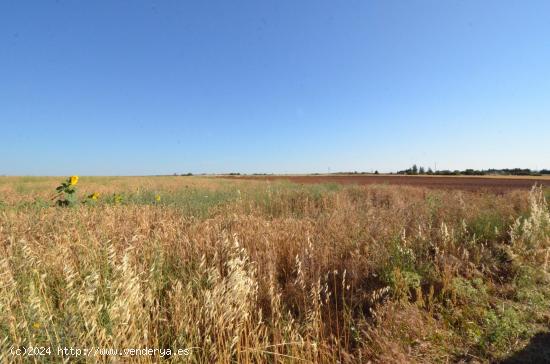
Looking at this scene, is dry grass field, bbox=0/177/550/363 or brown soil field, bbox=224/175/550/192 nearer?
dry grass field, bbox=0/177/550/363

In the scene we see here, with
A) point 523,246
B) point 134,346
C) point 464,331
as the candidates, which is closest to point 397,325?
point 464,331

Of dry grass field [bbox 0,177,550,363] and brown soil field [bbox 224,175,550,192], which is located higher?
brown soil field [bbox 224,175,550,192]

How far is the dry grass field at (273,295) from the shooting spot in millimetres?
1767

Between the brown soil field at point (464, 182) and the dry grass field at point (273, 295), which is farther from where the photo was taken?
the brown soil field at point (464, 182)

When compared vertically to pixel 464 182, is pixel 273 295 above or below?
below

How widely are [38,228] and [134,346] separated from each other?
10.7ft

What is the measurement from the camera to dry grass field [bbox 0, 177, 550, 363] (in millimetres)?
1767

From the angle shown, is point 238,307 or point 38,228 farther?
point 38,228

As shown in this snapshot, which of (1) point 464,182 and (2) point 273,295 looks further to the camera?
(1) point 464,182

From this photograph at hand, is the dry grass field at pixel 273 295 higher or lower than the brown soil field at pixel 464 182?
lower

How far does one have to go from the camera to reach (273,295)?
2.43 m

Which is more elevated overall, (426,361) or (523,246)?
(523,246)

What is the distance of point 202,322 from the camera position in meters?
1.93

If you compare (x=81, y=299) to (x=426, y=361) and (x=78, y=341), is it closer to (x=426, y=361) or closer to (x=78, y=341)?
(x=78, y=341)
